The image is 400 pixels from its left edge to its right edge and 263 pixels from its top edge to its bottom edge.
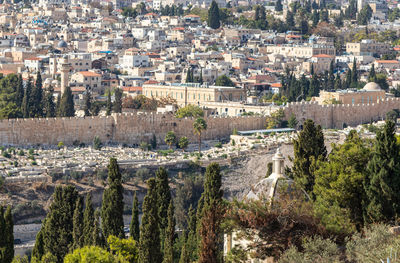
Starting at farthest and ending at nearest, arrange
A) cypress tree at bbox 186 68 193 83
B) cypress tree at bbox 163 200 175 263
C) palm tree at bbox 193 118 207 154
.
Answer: cypress tree at bbox 186 68 193 83, palm tree at bbox 193 118 207 154, cypress tree at bbox 163 200 175 263

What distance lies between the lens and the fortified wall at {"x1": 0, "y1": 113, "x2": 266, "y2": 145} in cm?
5225

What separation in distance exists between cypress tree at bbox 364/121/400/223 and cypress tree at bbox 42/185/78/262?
32.8ft

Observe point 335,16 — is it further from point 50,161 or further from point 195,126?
point 50,161

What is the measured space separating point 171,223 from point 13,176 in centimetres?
1890

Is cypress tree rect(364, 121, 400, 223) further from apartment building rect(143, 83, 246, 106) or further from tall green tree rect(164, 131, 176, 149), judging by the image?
apartment building rect(143, 83, 246, 106)

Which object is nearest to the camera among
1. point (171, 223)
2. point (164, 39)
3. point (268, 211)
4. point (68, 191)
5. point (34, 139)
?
point (268, 211)

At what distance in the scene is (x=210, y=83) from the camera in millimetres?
74688

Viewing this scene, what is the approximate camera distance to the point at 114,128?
55.2 m

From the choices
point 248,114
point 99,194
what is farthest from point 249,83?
point 99,194

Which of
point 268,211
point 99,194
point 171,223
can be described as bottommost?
point 99,194

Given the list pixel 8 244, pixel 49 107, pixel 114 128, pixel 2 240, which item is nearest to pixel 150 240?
pixel 8 244

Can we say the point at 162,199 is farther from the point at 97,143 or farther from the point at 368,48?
the point at 368,48

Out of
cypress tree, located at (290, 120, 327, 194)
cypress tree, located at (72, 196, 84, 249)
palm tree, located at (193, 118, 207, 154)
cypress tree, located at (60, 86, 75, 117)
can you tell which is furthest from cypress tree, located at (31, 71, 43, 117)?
cypress tree, located at (290, 120, 327, 194)

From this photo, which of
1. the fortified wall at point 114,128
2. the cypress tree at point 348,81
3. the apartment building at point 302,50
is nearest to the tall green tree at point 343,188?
the fortified wall at point 114,128
